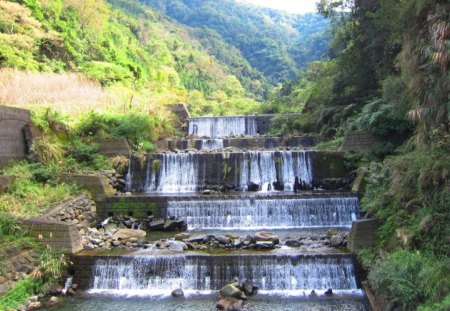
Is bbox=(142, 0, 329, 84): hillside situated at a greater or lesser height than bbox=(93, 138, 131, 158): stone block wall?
greater

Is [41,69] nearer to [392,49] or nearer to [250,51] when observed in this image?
[392,49]

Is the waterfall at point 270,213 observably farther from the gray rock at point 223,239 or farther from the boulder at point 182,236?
the gray rock at point 223,239

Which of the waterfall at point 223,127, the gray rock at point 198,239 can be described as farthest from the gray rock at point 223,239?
the waterfall at point 223,127

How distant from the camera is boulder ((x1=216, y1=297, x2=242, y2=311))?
7.86m

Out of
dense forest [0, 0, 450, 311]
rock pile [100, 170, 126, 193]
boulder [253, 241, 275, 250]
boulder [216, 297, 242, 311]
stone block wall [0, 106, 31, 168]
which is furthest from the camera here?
rock pile [100, 170, 126, 193]

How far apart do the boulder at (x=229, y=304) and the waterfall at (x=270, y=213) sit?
4587 mm

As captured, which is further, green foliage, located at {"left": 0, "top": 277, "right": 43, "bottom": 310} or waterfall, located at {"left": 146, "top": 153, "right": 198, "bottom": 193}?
waterfall, located at {"left": 146, "top": 153, "right": 198, "bottom": 193}

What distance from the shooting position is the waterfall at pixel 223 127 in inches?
976

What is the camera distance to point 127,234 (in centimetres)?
1180

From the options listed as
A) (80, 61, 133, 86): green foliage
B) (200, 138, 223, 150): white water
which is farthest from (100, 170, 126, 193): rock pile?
(80, 61, 133, 86): green foliage

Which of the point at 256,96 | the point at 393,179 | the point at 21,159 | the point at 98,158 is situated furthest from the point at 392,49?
the point at 256,96

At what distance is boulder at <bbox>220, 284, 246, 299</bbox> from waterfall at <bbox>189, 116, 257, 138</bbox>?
16.5 meters

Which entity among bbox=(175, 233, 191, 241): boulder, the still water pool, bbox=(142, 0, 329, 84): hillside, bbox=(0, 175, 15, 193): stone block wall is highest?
bbox=(142, 0, 329, 84): hillside

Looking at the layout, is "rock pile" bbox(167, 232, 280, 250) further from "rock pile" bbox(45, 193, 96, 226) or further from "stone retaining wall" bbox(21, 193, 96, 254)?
"rock pile" bbox(45, 193, 96, 226)
